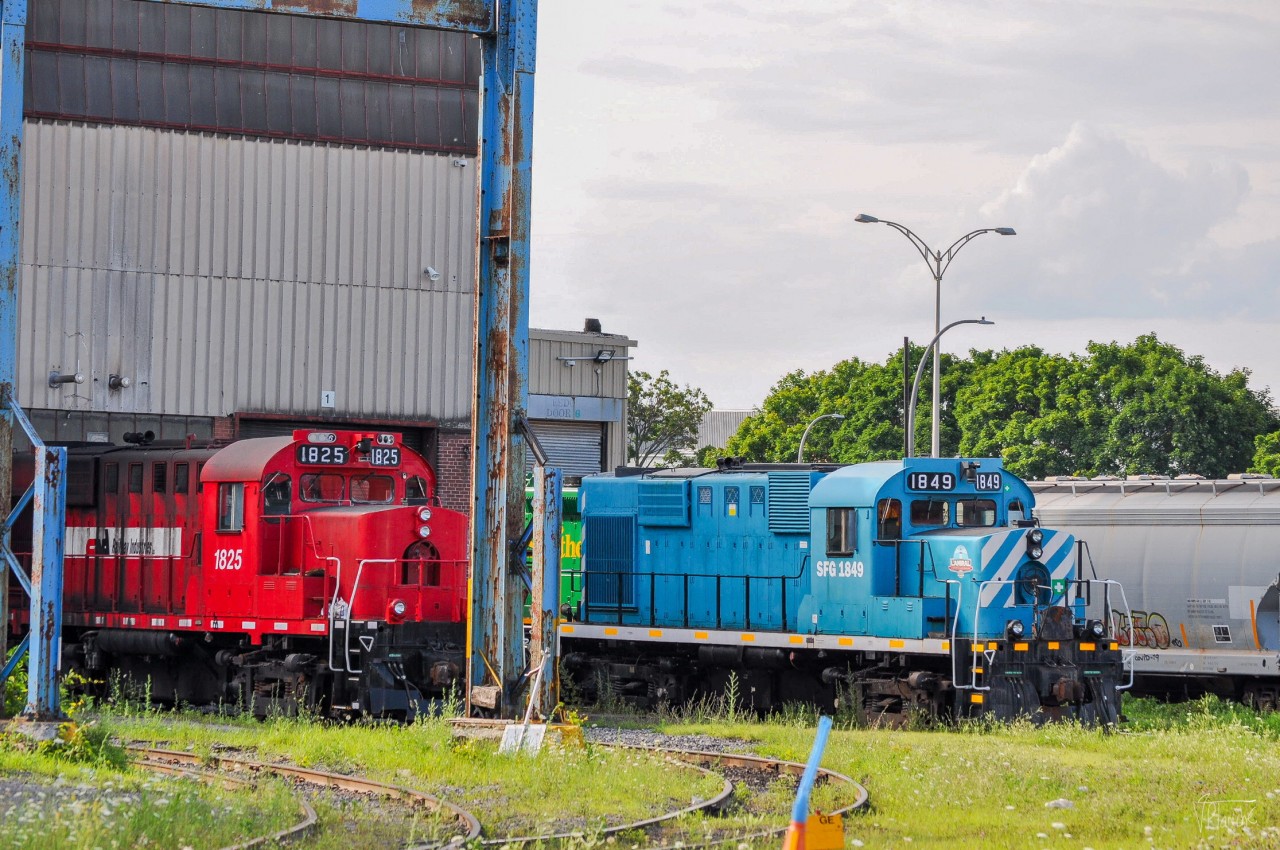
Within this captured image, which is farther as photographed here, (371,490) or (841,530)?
(371,490)

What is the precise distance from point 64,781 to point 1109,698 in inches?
464

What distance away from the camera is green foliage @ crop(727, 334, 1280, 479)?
5769 cm

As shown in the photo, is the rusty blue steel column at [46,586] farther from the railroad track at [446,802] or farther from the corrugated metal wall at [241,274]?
the corrugated metal wall at [241,274]

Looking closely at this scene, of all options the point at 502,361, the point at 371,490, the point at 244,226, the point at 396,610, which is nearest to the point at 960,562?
the point at 502,361

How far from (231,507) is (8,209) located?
16.8ft

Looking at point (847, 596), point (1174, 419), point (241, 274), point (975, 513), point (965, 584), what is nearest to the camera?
point (965, 584)

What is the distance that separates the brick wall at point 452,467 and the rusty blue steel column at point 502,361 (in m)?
16.1

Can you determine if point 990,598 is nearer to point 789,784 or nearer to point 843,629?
point 843,629

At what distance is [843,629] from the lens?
1933cm

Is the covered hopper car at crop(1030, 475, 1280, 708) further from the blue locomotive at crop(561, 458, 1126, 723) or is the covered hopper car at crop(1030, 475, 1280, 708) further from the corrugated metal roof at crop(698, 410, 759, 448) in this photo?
the corrugated metal roof at crop(698, 410, 759, 448)

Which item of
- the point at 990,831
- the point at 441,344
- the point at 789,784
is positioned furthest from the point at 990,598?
the point at 441,344

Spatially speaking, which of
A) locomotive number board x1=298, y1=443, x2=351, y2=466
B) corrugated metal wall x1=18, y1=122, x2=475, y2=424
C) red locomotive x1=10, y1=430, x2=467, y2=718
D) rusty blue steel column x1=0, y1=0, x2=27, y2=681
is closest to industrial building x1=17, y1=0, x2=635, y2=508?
corrugated metal wall x1=18, y1=122, x2=475, y2=424

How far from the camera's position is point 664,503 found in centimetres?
2156

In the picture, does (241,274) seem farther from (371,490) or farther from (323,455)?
(323,455)
